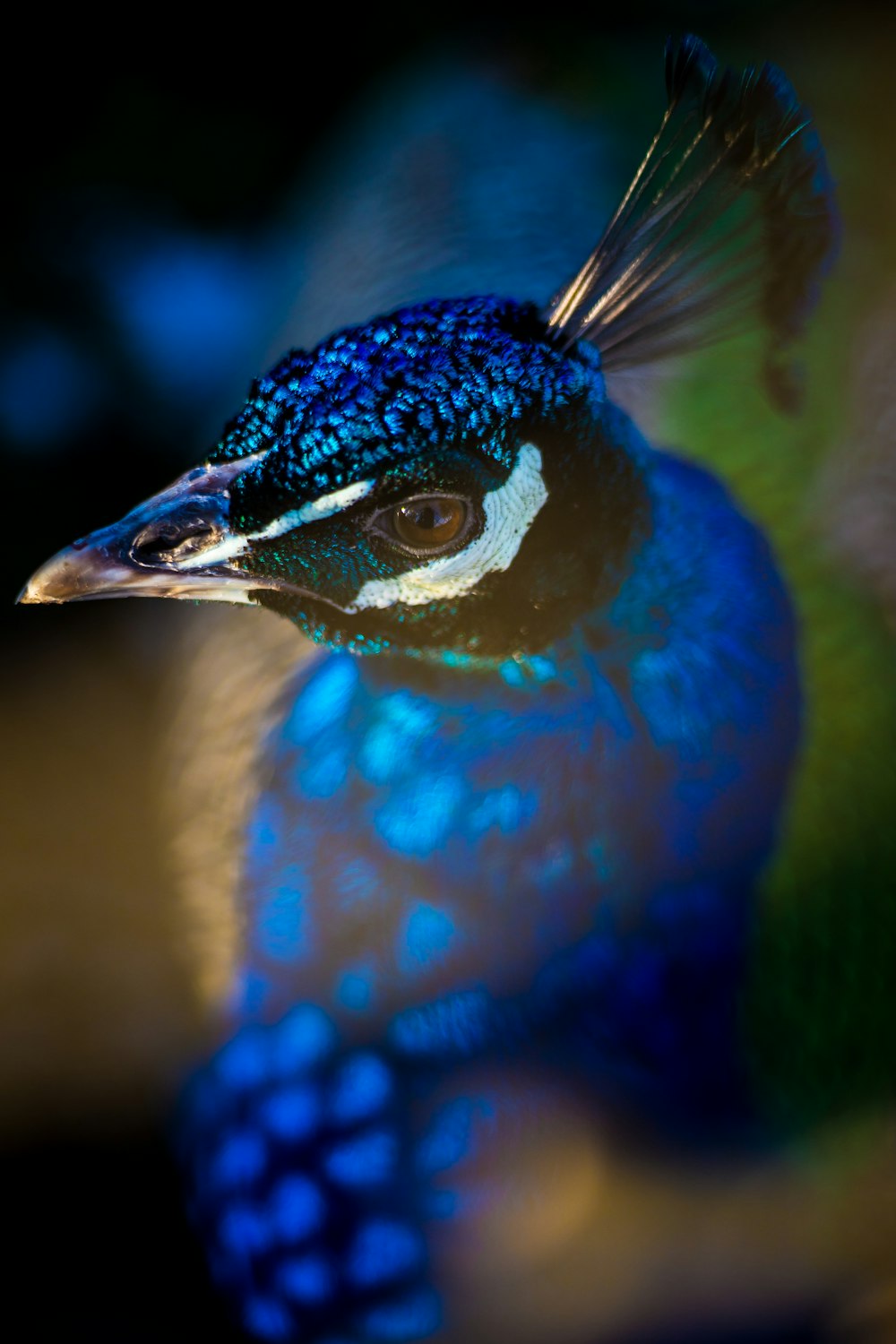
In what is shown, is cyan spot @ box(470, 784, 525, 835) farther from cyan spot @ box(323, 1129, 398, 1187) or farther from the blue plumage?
cyan spot @ box(323, 1129, 398, 1187)

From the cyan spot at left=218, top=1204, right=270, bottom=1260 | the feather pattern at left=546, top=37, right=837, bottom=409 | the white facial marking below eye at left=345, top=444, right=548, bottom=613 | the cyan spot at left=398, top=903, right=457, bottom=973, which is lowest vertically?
the cyan spot at left=218, top=1204, right=270, bottom=1260

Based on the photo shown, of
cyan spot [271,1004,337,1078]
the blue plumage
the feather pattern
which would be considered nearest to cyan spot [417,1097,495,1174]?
the blue plumage

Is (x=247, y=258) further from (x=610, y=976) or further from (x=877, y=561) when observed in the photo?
(x=610, y=976)

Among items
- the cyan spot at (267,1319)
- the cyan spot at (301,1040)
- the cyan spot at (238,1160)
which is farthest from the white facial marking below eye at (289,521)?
the cyan spot at (267,1319)

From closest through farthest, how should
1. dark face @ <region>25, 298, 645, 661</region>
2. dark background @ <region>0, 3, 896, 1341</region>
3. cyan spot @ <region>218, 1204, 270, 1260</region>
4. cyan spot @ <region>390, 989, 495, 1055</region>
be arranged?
dark face @ <region>25, 298, 645, 661</region>
cyan spot @ <region>390, 989, 495, 1055</region>
cyan spot @ <region>218, 1204, 270, 1260</region>
dark background @ <region>0, 3, 896, 1341</region>

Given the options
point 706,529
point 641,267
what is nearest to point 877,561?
point 706,529

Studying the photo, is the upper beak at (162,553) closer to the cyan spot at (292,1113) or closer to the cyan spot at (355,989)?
the cyan spot at (355,989)

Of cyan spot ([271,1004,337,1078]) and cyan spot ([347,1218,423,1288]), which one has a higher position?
cyan spot ([271,1004,337,1078])

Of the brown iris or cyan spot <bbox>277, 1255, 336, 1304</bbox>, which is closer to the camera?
the brown iris
